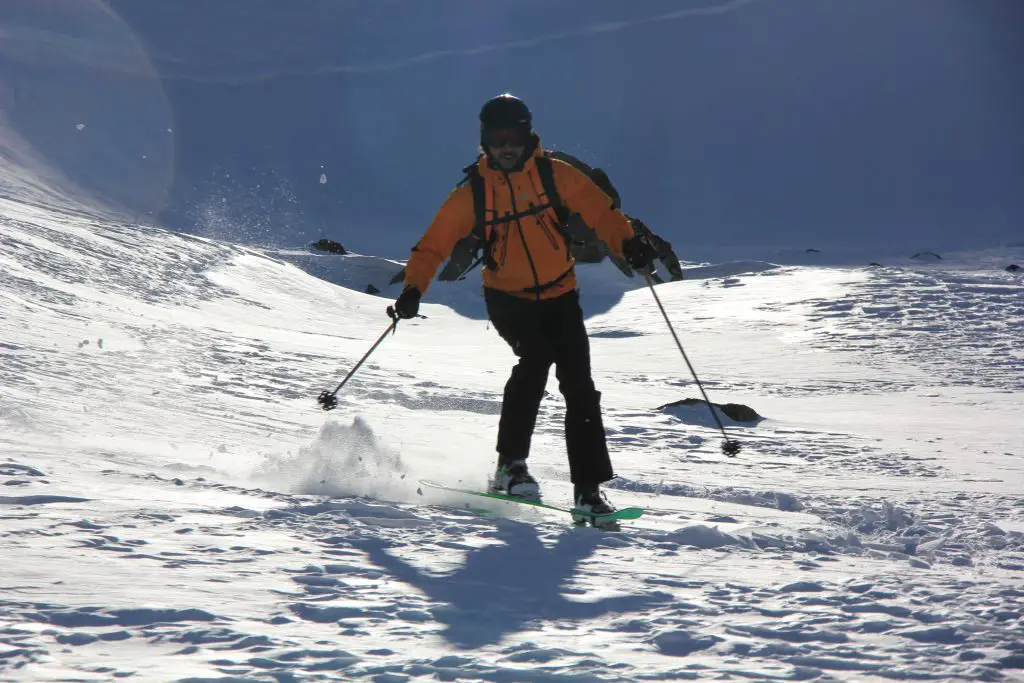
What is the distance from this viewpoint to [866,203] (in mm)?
48812

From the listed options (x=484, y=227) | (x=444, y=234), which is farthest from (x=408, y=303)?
(x=484, y=227)

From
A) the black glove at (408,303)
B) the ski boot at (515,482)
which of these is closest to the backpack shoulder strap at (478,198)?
the black glove at (408,303)

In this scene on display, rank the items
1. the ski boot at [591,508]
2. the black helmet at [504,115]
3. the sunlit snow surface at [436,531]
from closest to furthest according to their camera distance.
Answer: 1. the sunlit snow surface at [436,531]
2. the ski boot at [591,508]
3. the black helmet at [504,115]

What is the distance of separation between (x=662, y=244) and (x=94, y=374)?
12.0 ft

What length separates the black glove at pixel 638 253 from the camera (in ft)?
12.2

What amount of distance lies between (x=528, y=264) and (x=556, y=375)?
0.46 m

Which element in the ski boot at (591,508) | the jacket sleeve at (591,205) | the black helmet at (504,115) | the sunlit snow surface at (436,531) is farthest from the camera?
Answer: the jacket sleeve at (591,205)

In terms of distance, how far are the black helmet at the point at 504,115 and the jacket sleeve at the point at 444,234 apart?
10.6 inches

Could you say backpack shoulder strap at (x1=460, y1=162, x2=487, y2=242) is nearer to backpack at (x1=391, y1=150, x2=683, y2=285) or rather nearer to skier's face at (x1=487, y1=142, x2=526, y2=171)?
backpack at (x1=391, y1=150, x2=683, y2=285)

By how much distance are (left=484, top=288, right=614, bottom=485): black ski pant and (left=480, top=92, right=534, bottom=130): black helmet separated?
2.20 feet

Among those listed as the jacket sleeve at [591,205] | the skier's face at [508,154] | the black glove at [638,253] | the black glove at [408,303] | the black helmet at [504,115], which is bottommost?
the black glove at [408,303]

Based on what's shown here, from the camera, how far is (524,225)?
379 centimetres

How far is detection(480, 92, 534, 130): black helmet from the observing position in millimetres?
3688

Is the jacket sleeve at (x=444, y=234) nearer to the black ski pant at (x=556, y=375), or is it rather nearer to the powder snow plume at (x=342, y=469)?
the black ski pant at (x=556, y=375)
